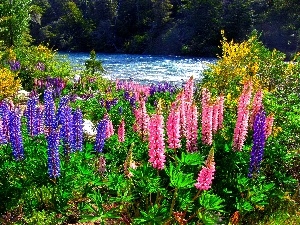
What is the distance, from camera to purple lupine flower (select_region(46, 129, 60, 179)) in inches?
186

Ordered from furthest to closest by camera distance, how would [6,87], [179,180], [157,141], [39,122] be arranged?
1. [6,87]
2. [39,122]
3. [157,141]
4. [179,180]

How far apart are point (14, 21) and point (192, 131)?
19873 millimetres

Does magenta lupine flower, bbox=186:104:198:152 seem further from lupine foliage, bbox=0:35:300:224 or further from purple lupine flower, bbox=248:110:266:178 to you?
purple lupine flower, bbox=248:110:266:178

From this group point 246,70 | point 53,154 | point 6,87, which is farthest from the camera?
point 6,87

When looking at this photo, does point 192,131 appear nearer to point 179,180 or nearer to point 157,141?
point 157,141

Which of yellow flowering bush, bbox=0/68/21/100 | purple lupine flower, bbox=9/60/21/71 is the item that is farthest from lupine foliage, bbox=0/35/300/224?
purple lupine flower, bbox=9/60/21/71

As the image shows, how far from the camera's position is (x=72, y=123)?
595 cm

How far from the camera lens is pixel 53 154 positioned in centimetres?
475

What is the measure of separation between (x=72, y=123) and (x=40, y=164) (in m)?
0.97

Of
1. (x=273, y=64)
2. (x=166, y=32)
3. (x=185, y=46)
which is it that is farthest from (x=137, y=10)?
(x=273, y=64)

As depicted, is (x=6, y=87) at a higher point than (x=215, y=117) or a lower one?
lower

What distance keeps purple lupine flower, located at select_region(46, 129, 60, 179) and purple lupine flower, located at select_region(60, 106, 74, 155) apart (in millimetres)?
750

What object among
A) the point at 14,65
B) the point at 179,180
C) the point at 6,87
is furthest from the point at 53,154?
the point at 14,65

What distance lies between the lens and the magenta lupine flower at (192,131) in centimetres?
524
